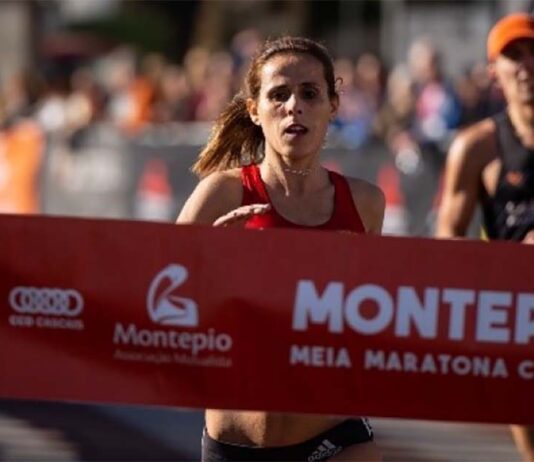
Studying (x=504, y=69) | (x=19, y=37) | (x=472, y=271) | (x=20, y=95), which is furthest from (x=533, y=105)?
(x=19, y=37)

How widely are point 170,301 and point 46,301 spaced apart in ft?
1.08

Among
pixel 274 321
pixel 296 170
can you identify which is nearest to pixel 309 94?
pixel 296 170

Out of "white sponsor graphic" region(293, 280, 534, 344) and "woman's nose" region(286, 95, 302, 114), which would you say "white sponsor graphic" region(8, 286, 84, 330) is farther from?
"woman's nose" region(286, 95, 302, 114)

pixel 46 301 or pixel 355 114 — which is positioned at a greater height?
pixel 355 114

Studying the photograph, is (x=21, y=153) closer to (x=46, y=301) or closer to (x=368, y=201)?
(x=368, y=201)

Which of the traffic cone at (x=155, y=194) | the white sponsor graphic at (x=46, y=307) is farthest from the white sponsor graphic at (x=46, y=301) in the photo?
the traffic cone at (x=155, y=194)

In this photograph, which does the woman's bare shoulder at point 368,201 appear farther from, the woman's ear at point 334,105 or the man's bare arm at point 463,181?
the man's bare arm at point 463,181

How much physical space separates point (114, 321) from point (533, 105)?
2213 mm

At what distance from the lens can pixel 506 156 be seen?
6594 millimetres

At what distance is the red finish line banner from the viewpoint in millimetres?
4844

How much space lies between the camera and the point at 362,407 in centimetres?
486

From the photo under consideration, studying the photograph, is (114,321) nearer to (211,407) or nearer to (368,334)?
(211,407)

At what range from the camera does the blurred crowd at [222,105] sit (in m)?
14.4

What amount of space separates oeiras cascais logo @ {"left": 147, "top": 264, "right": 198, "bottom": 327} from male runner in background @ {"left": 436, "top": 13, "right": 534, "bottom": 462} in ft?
6.33
